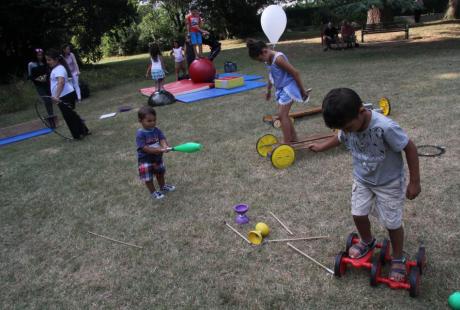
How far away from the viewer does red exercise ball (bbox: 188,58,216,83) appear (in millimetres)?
11992

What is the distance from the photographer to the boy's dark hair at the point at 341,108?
2404 millimetres

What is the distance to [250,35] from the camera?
95.8 ft

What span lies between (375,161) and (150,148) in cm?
269

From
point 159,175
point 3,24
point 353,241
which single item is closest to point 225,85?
point 159,175

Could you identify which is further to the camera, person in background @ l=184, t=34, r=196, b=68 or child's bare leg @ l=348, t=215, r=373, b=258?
person in background @ l=184, t=34, r=196, b=68

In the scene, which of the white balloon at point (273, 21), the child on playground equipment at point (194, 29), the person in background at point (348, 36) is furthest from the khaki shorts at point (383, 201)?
the person in background at point (348, 36)

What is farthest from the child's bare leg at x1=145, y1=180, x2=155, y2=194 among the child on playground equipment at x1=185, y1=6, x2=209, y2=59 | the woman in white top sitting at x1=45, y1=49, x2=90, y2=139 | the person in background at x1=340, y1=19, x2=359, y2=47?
the person in background at x1=340, y1=19, x2=359, y2=47

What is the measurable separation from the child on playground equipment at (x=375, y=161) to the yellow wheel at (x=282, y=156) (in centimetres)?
207

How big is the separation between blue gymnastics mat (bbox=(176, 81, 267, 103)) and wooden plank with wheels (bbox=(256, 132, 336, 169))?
15.7 feet

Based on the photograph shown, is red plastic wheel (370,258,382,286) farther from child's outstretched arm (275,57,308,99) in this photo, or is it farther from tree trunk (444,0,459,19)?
tree trunk (444,0,459,19)

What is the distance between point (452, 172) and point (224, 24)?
2675cm

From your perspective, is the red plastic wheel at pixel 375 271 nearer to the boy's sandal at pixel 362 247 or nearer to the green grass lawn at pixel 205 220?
the green grass lawn at pixel 205 220

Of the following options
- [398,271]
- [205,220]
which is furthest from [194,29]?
[398,271]

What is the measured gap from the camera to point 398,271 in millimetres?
2885
